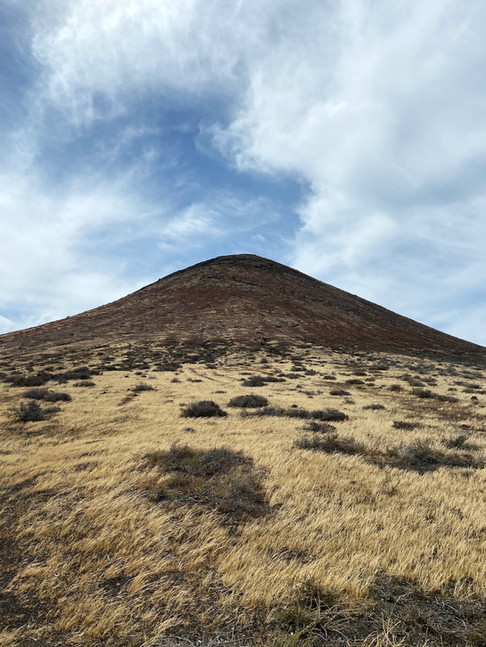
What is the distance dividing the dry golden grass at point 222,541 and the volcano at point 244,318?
49.3 m

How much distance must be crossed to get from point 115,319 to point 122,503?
7325cm

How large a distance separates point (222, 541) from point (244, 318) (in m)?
67.0

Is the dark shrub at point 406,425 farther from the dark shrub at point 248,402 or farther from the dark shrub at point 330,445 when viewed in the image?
the dark shrub at point 248,402

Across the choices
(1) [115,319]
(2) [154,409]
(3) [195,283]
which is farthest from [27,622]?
(3) [195,283]

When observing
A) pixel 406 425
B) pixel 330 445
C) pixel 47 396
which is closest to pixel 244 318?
pixel 47 396

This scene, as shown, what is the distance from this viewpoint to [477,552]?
580 cm

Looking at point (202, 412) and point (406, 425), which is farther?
point (202, 412)

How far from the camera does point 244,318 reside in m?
72.6

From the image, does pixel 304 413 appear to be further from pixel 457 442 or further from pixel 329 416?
pixel 457 442

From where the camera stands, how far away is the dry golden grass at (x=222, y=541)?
4.25 m

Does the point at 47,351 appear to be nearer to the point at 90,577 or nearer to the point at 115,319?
the point at 115,319

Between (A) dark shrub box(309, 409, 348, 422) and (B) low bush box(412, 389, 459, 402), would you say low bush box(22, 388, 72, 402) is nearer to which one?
(A) dark shrub box(309, 409, 348, 422)

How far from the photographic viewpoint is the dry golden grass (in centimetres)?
425

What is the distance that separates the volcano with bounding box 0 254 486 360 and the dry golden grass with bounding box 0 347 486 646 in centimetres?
4928
